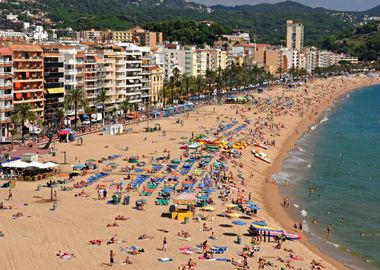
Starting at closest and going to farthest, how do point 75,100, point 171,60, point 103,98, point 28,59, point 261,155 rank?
point 261,155
point 28,59
point 75,100
point 103,98
point 171,60

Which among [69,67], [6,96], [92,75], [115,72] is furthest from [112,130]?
[115,72]

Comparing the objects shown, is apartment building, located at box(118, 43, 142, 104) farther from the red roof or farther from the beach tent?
the beach tent

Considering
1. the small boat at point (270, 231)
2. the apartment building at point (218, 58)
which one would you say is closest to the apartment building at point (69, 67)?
the small boat at point (270, 231)

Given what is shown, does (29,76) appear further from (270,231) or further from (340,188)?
(270,231)

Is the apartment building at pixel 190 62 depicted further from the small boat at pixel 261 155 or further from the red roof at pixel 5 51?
the small boat at pixel 261 155

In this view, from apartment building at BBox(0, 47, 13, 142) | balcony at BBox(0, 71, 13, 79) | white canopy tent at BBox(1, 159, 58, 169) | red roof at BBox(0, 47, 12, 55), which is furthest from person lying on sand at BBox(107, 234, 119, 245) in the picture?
red roof at BBox(0, 47, 12, 55)
